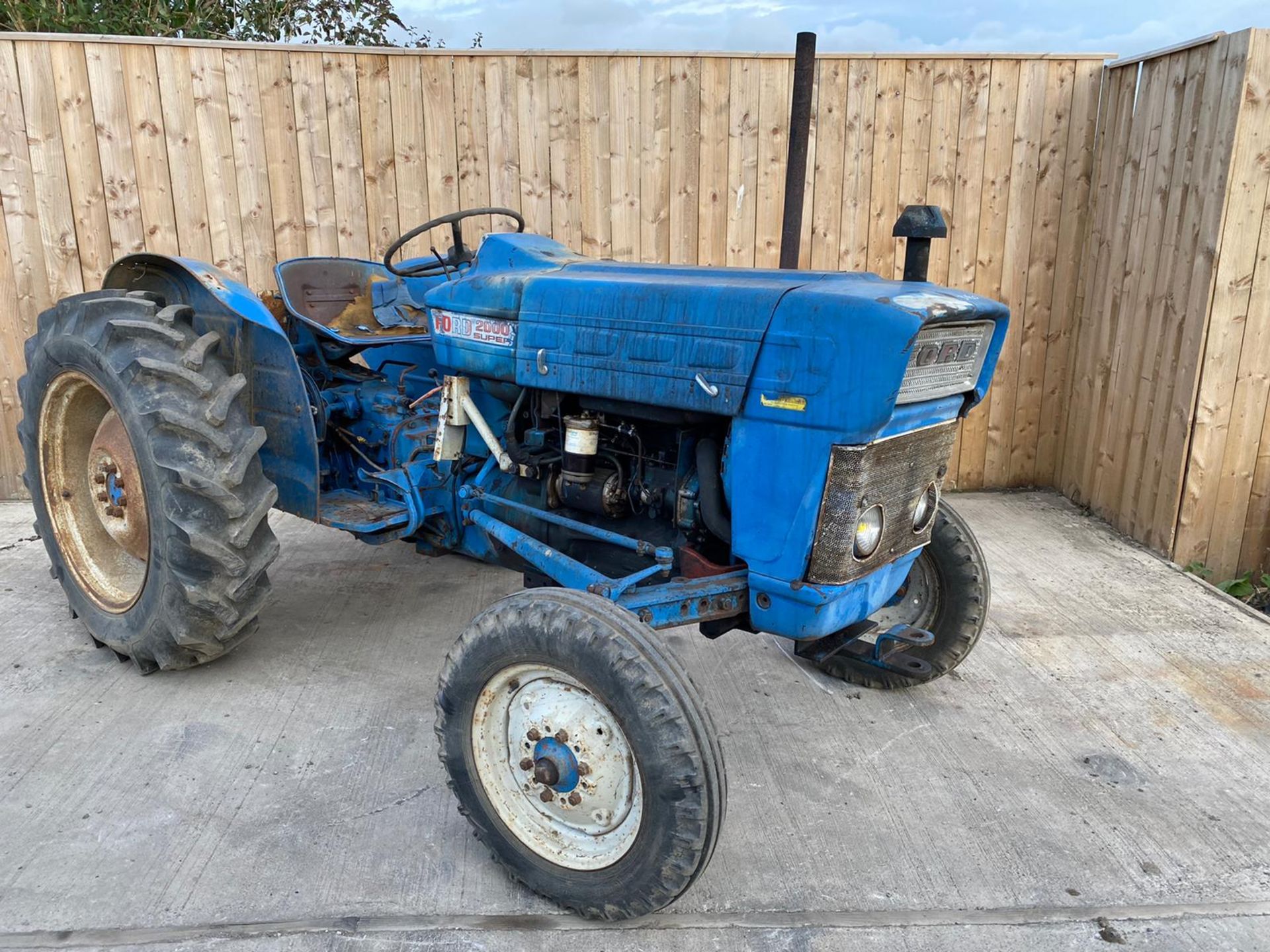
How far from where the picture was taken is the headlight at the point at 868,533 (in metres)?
2.15

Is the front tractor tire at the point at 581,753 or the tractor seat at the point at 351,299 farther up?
the tractor seat at the point at 351,299

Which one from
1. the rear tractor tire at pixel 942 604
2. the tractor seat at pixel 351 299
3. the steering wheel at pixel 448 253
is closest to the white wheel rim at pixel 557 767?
the rear tractor tire at pixel 942 604

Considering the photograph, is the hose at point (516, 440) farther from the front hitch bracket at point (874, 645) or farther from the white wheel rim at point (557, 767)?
the front hitch bracket at point (874, 645)

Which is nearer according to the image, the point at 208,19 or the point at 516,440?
the point at 516,440

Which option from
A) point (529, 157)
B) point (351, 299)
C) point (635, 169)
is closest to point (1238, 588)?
point (635, 169)

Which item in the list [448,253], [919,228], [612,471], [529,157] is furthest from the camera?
[529,157]

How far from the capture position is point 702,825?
1.76m

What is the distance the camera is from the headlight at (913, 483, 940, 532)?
7.72ft

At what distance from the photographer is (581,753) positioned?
196 cm

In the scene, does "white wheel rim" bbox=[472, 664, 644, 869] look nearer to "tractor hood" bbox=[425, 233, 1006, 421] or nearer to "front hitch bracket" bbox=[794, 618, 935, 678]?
"tractor hood" bbox=[425, 233, 1006, 421]

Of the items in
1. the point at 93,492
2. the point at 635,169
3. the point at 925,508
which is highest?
the point at 635,169

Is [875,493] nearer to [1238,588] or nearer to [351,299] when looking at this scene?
[351,299]

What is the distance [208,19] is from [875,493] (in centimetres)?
688

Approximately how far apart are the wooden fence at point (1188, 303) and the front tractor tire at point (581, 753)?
10.9ft
